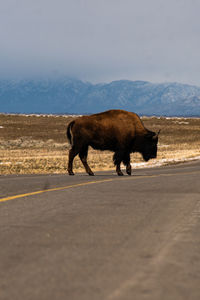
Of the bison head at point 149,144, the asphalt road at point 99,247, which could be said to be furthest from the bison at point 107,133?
the asphalt road at point 99,247

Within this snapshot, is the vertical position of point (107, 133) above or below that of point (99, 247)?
above

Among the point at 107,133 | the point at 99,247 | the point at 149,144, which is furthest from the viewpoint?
the point at 149,144

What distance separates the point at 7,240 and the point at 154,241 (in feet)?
5.75

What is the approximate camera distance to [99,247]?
5.48 meters

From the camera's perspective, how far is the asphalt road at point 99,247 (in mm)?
4000

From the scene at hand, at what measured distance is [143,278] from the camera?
169 inches

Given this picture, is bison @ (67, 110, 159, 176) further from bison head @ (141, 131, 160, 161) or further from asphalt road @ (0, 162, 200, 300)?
asphalt road @ (0, 162, 200, 300)

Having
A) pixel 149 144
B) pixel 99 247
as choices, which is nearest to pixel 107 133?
pixel 149 144

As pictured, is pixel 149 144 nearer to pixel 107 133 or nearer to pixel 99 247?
pixel 107 133

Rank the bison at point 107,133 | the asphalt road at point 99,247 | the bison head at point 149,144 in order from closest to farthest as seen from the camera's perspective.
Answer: the asphalt road at point 99,247 < the bison at point 107,133 < the bison head at point 149,144

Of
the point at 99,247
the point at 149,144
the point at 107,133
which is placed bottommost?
the point at 99,247

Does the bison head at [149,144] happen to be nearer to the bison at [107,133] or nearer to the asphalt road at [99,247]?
the bison at [107,133]

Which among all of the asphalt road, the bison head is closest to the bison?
the bison head

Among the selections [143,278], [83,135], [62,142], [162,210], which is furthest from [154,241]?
[62,142]
